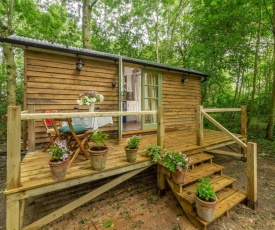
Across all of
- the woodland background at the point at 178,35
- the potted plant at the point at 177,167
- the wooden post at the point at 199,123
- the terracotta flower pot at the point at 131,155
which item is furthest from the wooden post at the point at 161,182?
the woodland background at the point at 178,35

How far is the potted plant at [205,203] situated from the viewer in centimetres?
200

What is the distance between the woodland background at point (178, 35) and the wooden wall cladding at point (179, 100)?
93 centimetres

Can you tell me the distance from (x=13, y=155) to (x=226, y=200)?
306 cm

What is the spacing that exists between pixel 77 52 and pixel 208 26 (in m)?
5.54

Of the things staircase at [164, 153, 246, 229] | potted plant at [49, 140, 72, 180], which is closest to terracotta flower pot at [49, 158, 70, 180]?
potted plant at [49, 140, 72, 180]

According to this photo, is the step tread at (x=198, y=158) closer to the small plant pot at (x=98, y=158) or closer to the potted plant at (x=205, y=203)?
the potted plant at (x=205, y=203)

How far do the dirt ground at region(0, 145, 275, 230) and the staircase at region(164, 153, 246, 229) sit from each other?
18cm

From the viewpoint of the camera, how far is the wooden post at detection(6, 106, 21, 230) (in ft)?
5.09

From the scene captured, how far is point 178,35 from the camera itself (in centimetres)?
1138

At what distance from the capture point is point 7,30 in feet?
Answer: 18.1

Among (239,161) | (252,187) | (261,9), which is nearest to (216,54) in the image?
(261,9)

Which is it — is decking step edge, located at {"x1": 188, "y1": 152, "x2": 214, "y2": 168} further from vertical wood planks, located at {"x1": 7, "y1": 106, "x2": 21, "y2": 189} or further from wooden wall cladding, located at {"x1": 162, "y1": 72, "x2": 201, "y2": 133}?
vertical wood planks, located at {"x1": 7, "y1": 106, "x2": 21, "y2": 189}

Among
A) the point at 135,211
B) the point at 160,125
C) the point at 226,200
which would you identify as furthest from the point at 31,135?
the point at 226,200

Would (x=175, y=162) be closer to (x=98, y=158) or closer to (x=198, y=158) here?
(x=198, y=158)
